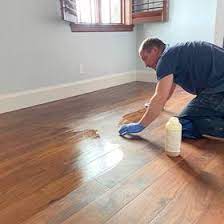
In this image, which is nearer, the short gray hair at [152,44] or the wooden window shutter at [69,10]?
the short gray hair at [152,44]

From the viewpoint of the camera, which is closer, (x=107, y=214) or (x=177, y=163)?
(x=107, y=214)

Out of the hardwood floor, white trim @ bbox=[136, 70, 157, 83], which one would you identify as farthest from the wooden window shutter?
white trim @ bbox=[136, 70, 157, 83]

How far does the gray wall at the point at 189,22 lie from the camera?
10.5 ft

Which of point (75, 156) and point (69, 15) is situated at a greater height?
point (69, 15)

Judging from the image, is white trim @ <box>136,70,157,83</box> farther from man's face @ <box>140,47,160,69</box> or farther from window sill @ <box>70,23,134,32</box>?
man's face @ <box>140,47,160,69</box>

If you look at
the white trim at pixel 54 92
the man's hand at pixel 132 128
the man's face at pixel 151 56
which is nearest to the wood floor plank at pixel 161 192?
the man's hand at pixel 132 128

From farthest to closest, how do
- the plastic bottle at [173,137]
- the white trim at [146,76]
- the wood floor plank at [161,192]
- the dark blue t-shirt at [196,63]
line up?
the white trim at [146,76] < the dark blue t-shirt at [196,63] < the plastic bottle at [173,137] < the wood floor plank at [161,192]

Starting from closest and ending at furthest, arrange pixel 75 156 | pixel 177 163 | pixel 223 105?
pixel 177 163, pixel 75 156, pixel 223 105

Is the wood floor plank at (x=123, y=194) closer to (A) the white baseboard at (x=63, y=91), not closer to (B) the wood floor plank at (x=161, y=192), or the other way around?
(B) the wood floor plank at (x=161, y=192)

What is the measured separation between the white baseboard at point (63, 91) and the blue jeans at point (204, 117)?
156 cm

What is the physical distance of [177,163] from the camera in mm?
1469

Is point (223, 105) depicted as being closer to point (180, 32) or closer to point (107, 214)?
point (107, 214)

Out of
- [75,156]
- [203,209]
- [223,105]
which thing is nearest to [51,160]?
[75,156]

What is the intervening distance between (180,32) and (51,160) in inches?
104
